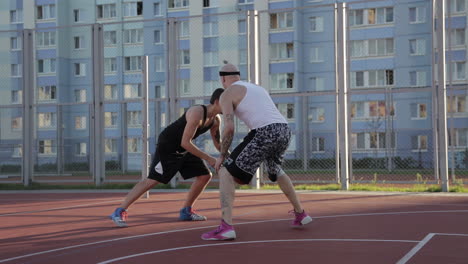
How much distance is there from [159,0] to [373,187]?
32.6 m

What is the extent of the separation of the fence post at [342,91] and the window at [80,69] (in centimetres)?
797

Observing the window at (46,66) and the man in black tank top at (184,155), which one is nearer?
A: the man in black tank top at (184,155)

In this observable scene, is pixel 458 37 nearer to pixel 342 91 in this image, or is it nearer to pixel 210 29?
pixel 342 91

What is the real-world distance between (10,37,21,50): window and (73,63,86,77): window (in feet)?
6.07

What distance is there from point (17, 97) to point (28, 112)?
123cm

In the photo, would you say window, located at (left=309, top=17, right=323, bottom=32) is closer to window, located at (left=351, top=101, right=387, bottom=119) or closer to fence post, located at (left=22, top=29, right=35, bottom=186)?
window, located at (left=351, top=101, right=387, bottom=119)

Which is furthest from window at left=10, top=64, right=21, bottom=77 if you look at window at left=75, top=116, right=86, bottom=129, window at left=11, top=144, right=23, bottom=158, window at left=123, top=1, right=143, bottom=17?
window at left=123, top=1, right=143, bottom=17

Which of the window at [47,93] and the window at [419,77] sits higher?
the window at [419,77]

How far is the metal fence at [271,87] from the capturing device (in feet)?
48.6

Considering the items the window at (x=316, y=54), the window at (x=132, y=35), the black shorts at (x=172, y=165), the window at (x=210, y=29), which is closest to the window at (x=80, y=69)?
the window at (x=132, y=35)

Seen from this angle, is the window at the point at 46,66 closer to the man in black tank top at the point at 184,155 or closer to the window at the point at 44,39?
the window at the point at 44,39

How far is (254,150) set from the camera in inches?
261

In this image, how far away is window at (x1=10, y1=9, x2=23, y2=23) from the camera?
43438 millimetres

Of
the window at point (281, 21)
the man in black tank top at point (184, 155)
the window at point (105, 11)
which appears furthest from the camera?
the window at point (105, 11)
